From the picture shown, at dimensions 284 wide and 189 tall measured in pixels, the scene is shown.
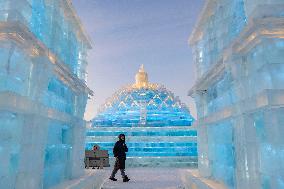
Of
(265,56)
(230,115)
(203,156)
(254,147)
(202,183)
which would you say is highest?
(265,56)

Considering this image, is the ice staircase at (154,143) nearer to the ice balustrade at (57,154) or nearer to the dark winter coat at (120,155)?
the dark winter coat at (120,155)

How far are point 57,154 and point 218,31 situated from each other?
4.97 m

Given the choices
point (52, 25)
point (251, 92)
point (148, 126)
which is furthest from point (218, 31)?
point (148, 126)

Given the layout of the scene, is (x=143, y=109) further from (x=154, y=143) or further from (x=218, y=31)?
(x=218, y=31)

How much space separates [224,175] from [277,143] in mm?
2652

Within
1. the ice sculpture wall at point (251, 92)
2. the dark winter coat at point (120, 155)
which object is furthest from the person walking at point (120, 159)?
the ice sculpture wall at point (251, 92)

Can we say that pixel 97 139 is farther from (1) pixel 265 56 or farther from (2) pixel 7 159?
(1) pixel 265 56

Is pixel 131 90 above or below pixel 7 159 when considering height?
above

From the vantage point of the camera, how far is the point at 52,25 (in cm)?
530

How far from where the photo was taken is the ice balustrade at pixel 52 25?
3598 mm

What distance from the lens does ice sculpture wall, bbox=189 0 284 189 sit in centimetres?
319

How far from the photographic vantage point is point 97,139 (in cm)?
1761

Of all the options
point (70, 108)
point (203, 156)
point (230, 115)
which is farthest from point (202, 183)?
point (70, 108)

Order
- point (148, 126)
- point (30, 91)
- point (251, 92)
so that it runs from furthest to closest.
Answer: point (148, 126) → point (30, 91) → point (251, 92)
